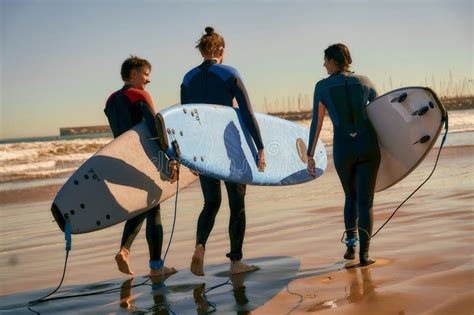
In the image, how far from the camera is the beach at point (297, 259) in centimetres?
359

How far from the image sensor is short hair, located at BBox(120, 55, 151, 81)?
15.7ft

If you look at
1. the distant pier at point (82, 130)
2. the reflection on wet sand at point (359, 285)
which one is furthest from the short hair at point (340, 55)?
the distant pier at point (82, 130)

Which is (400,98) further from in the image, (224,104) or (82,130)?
(82,130)

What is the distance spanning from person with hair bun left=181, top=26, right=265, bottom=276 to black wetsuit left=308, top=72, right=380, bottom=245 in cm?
61

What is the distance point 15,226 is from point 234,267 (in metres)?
4.48

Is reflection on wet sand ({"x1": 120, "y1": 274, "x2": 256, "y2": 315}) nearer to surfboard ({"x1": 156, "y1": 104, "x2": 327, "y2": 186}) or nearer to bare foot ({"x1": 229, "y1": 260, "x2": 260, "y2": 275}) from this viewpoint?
bare foot ({"x1": 229, "y1": 260, "x2": 260, "y2": 275})

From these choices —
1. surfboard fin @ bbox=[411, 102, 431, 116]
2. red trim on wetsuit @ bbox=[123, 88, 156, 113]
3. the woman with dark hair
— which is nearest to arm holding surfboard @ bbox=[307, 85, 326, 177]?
the woman with dark hair

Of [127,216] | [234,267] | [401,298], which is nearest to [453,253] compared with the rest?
[401,298]

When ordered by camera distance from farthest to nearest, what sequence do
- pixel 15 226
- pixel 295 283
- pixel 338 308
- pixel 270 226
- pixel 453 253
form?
1. pixel 15 226
2. pixel 270 226
3. pixel 453 253
4. pixel 295 283
5. pixel 338 308

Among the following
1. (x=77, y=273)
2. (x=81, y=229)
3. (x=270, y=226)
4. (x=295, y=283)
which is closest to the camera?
(x=295, y=283)

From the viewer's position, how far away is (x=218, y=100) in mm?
4805

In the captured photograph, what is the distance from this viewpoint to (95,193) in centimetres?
480

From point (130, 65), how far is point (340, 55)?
5.01 feet

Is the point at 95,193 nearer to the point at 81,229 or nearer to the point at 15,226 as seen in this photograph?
the point at 81,229
